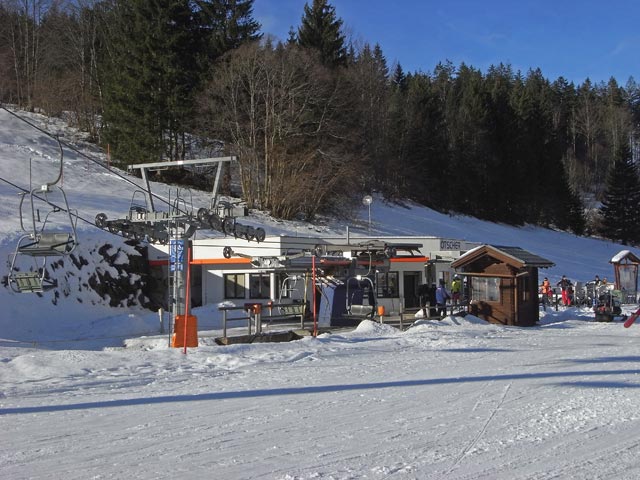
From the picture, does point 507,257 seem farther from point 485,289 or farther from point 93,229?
point 93,229

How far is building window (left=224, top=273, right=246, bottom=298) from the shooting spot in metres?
31.2

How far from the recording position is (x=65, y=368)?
1242cm

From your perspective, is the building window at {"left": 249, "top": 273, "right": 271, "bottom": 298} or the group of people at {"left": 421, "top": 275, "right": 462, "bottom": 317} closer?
the group of people at {"left": 421, "top": 275, "right": 462, "bottom": 317}

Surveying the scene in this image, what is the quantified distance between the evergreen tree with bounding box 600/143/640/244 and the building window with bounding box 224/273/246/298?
57729mm

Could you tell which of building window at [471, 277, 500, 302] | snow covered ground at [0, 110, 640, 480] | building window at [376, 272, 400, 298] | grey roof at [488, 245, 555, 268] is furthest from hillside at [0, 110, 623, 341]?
grey roof at [488, 245, 555, 268]

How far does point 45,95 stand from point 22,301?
32.7 m

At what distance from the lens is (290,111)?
1750 inches

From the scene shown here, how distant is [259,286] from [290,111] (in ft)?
54.7

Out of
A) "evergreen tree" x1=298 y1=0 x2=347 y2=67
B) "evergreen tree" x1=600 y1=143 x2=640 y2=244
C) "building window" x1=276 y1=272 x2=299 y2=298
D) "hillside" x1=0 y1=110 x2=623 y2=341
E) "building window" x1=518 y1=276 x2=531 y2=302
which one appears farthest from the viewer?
"evergreen tree" x1=600 y1=143 x2=640 y2=244

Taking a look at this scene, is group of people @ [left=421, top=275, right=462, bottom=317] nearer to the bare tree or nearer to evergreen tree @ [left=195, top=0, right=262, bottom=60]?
the bare tree

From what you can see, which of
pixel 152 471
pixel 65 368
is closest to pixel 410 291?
pixel 65 368

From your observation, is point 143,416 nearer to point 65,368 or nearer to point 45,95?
point 65,368

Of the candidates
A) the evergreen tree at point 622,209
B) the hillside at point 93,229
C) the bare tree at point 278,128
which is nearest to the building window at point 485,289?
the hillside at point 93,229

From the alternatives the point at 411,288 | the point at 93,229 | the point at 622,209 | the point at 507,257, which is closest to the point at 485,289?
the point at 507,257
